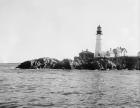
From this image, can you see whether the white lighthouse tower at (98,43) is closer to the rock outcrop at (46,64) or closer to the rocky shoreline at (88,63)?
the rocky shoreline at (88,63)

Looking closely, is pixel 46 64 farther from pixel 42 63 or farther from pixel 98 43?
pixel 98 43

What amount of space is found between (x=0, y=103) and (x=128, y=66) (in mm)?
104053

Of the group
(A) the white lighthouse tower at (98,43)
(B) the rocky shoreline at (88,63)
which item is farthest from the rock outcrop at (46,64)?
(A) the white lighthouse tower at (98,43)

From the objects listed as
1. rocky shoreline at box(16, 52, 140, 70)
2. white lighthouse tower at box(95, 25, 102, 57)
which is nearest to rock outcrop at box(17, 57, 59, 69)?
rocky shoreline at box(16, 52, 140, 70)

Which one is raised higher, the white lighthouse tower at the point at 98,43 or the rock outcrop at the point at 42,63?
the white lighthouse tower at the point at 98,43

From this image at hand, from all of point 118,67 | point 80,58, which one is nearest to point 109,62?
point 118,67

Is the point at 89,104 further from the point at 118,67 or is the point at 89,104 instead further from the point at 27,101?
the point at 118,67

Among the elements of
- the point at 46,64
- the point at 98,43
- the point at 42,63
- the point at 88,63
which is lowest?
the point at 46,64

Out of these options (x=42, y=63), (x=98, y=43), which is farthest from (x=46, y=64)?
(x=98, y=43)

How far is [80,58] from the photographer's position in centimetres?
11950

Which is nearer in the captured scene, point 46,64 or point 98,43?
point 98,43

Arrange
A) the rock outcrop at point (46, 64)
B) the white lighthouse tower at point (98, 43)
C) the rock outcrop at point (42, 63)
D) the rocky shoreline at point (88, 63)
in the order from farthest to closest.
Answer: the rock outcrop at point (42, 63), the rock outcrop at point (46, 64), the white lighthouse tower at point (98, 43), the rocky shoreline at point (88, 63)

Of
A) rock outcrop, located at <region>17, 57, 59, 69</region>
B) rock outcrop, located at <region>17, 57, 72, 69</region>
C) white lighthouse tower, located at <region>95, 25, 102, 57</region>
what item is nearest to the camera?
white lighthouse tower, located at <region>95, 25, 102, 57</region>

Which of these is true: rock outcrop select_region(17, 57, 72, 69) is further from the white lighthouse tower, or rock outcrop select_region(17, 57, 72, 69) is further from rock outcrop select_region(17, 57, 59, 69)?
the white lighthouse tower
